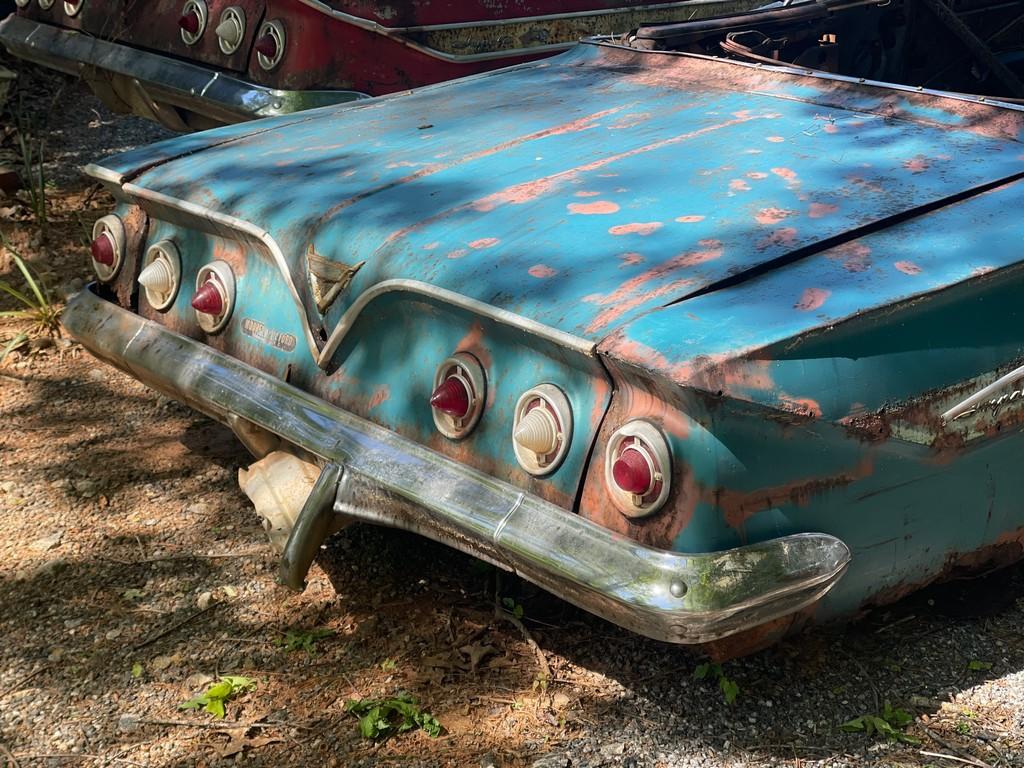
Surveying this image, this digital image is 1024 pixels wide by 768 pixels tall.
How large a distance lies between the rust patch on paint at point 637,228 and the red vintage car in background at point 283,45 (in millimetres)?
2680

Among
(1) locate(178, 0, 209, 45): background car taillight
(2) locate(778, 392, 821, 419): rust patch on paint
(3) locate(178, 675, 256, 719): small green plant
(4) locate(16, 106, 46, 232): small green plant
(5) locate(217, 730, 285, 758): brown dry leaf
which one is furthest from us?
(4) locate(16, 106, 46, 232): small green plant

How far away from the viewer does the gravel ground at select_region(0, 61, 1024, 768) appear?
262 centimetres

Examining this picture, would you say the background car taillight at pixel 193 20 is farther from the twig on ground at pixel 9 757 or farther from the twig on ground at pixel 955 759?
the twig on ground at pixel 955 759

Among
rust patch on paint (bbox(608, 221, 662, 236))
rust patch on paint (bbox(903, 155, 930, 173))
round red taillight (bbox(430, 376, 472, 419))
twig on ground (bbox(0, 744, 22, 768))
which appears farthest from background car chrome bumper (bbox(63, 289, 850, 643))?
rust patch on paint (bbox(903, 155, 930, 173))

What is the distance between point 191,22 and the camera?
17.2 feet

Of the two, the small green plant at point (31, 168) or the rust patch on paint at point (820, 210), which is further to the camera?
the small green plant at point (31, 168)

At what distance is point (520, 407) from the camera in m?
2.44

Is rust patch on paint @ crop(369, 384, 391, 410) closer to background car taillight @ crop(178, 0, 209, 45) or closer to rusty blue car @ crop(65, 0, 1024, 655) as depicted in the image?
rusty blue car @ crop(65, 0, 1024, 655)

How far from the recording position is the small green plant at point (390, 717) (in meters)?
2.65

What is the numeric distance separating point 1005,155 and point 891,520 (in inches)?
38.6

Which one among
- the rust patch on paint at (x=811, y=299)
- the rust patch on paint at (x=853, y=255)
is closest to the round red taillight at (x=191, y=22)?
the rust patch on paint at (x=853, y=255)

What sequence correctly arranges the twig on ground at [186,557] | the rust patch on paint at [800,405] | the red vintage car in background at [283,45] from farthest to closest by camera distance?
the red vintage car in background at [283,45]
the twig on ground at [186,557]
the rust patch on paint at [800,405]

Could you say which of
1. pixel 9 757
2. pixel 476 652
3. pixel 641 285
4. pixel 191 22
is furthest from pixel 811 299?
pixel 191 22

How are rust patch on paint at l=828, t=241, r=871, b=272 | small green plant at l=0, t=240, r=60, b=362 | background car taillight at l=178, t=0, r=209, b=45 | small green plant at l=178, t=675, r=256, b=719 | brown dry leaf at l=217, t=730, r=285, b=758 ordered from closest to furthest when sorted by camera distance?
1. rust patch on paint at l=828, t=241, r=871, b=272
2. brown dry leaf at l=217, t=730, r=285, b=758
3. small green plant at l=178, t=675, r=256, b=719
4. small green plant at l=0, t=240, r=60, b=362
5. background car taillight at l=178, t=0, r=209, b=45
